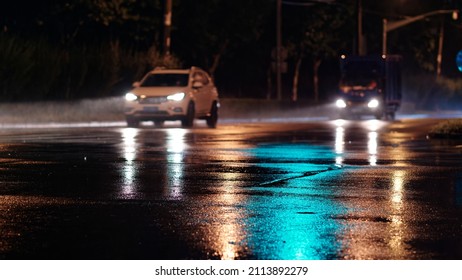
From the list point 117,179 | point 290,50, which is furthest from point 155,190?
point 290,50

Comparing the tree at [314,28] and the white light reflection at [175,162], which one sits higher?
the tree at [314,28]

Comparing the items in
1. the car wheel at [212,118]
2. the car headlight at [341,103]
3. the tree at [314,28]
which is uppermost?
the tree at [314,28]

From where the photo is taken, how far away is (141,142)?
26469 mm

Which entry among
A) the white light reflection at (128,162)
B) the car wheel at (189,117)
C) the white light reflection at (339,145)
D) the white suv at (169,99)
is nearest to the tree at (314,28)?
the white suv at (169,99)

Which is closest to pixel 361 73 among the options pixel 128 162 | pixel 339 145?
pixel 339 145

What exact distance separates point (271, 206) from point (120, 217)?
71.4 inches

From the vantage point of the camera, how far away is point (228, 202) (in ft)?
44.6

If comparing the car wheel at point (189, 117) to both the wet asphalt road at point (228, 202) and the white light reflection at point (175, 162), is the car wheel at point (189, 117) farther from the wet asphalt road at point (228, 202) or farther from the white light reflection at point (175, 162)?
the wet asphalt road at point (228, 202)

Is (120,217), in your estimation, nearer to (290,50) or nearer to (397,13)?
(290,50)

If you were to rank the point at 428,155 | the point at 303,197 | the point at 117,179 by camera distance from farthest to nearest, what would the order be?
1. the point at 428,155
2. the point at 117,179
3. the point at 303,197

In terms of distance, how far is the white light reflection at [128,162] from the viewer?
15.2 m

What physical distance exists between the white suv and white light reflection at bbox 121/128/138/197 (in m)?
5.28

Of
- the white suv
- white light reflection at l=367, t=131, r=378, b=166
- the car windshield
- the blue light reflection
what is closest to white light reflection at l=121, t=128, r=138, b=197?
the blue light reflection

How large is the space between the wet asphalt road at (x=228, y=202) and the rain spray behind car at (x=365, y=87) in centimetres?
2614
